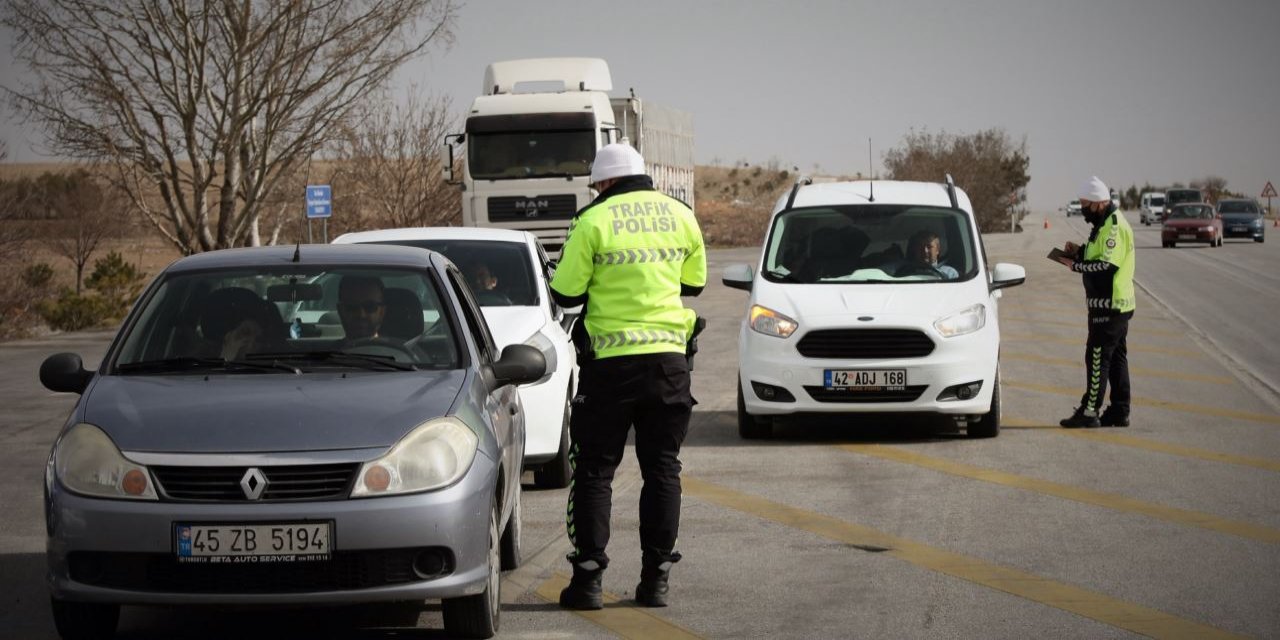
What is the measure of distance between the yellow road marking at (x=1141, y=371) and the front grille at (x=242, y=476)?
41.9ft

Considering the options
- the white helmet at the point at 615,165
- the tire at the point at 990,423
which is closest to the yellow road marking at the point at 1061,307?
the tire at the point at 990,423

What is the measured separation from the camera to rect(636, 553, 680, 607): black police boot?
6957mm

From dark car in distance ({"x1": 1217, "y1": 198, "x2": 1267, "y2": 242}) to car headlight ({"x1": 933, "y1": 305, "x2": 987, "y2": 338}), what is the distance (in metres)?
53.0

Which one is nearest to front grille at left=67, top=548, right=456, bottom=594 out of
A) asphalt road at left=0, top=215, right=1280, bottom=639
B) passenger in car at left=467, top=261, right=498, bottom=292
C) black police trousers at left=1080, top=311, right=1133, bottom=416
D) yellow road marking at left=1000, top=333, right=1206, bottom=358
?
asphalt road at left=0, top=215, right=1280, bottom=639

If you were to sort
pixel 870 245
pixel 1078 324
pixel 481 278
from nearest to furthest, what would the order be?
pixel 481 278, pixel 870 245, pixel 1078 324

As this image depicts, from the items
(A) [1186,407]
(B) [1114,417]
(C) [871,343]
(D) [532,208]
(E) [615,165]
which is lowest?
(A) [1186,407]

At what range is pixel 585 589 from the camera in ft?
22.6

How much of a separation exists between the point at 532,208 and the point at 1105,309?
51.7ft

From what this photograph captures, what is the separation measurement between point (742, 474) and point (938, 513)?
1.91 meters

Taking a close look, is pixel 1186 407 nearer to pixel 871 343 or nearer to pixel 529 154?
pixel 871 343

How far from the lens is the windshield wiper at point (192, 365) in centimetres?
666

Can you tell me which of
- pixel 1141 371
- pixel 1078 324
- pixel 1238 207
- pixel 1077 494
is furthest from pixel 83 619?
pixel 1238 207

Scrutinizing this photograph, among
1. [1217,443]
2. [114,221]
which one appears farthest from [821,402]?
[114,221]

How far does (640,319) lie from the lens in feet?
23.1
